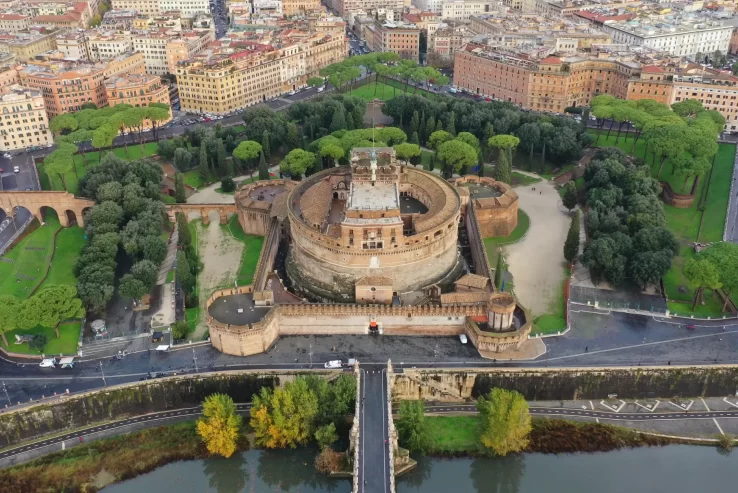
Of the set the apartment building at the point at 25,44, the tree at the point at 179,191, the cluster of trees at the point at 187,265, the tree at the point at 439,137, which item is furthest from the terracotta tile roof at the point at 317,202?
the apartment building at the point at 25,44

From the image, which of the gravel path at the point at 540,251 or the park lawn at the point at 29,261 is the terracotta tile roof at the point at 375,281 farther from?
the park lawn at the point at 29,261

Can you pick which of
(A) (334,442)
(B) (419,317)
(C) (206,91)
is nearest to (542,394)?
(B) (419,317)

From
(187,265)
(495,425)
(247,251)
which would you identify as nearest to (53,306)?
(187,265)

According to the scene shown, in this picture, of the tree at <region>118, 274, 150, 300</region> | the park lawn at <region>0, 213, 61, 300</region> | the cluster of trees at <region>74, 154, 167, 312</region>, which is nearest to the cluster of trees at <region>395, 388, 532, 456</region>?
the tree at <region>118, 274, 150, 300</region>

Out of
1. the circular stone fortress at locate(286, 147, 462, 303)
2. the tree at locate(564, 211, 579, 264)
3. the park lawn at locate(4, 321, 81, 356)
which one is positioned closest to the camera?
the park lawn at locate(4, 321, 81, 356)

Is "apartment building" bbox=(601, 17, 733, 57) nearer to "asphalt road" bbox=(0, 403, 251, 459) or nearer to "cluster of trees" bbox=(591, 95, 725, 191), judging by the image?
"cluster of trees" bbox=(591, 95, 725, 191)

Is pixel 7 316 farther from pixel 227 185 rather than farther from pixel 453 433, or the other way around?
pixel 453 433
